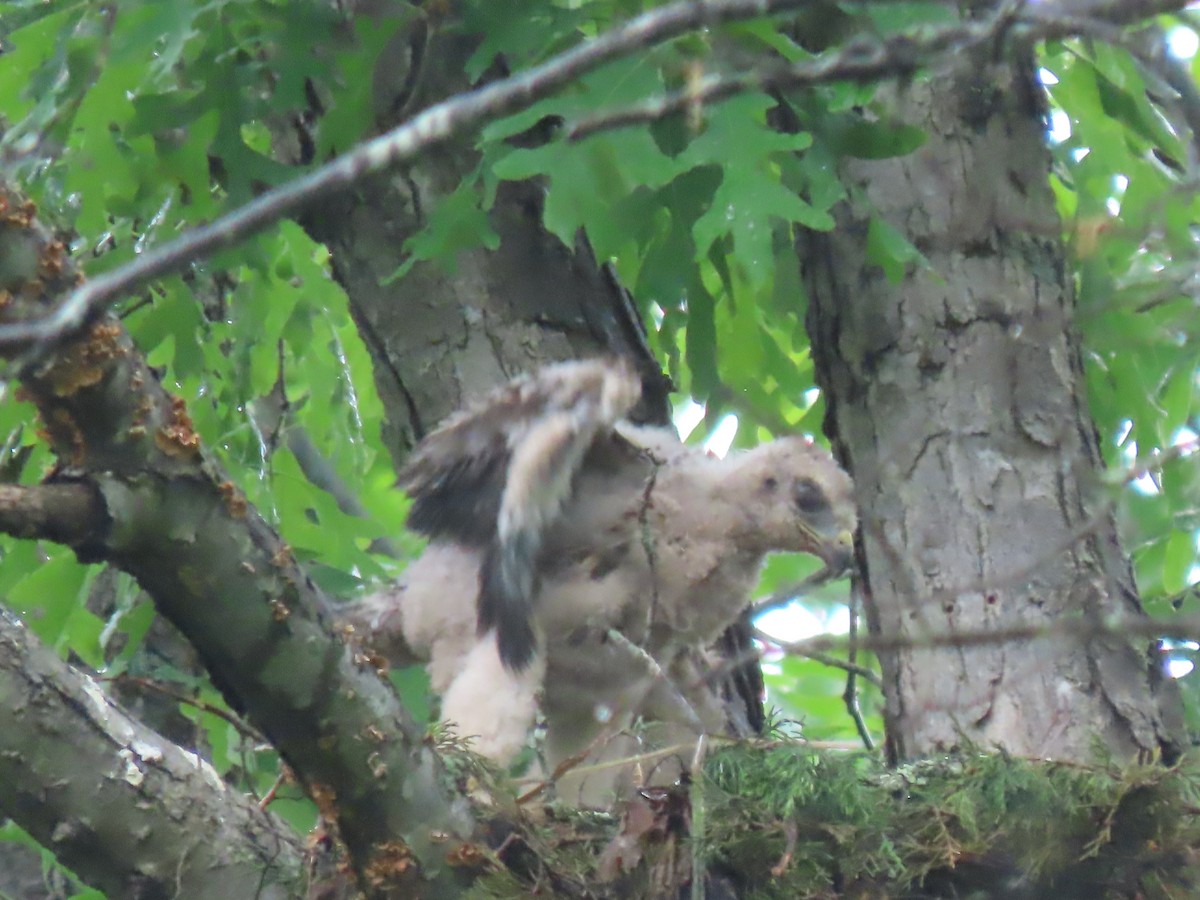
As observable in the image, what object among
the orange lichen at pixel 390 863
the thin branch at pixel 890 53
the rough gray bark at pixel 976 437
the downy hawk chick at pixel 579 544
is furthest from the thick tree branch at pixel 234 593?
the rough gray bark at pixel 976 437

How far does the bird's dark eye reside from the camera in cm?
420

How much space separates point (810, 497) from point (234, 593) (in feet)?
6.49

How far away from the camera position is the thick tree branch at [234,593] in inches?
96.3

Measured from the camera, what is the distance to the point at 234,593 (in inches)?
104

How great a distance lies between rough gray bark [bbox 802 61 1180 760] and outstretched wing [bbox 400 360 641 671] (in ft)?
2.50

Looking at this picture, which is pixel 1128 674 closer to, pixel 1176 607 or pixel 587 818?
pixel 1176 607

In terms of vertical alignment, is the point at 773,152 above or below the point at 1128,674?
above

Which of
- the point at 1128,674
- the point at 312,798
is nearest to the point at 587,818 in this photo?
the point at 312,798

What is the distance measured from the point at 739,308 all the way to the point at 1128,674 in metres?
1.66

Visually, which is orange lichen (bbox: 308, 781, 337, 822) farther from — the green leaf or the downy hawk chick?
the green leaf

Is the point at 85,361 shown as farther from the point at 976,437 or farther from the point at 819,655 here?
the point at 976,437

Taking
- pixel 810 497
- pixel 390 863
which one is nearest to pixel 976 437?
pixel 810 497

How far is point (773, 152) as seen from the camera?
3.86 meters

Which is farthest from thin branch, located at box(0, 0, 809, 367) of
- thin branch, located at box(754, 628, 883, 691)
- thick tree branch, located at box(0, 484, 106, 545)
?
thick tree branch, located at box(0, 484, 106, 545)
